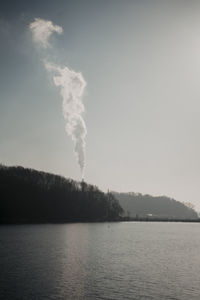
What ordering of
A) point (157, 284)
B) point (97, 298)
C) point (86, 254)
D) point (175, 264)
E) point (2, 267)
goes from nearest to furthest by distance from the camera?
point (97, 298) < point (157, 284) < point (2, 267) < point (175, 264) < point (86, 254)

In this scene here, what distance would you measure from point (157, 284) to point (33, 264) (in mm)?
Answer: 25175

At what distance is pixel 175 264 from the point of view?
57094 millimetres

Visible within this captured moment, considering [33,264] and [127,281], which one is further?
[33,264]

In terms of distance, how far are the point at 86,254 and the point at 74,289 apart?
30.2 metres

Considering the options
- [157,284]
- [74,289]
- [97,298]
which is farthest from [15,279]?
[157,284]

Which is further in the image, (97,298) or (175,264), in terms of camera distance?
(175,264)

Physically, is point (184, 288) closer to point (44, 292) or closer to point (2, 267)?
point (44, 292)

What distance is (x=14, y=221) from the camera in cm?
19938

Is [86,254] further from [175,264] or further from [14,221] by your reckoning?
[14,221]

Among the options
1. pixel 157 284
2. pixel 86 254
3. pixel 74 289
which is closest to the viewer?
pixel 74 289

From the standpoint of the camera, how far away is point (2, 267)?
158ft

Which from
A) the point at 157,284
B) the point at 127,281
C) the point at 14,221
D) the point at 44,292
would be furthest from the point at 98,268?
the point at 14,221

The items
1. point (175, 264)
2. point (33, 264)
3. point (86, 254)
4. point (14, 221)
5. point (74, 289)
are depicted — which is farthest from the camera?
point (14, 221)

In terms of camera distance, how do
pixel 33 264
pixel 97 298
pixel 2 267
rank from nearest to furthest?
pixel 97 298 → pixel 2 267 → pixel 33 264
